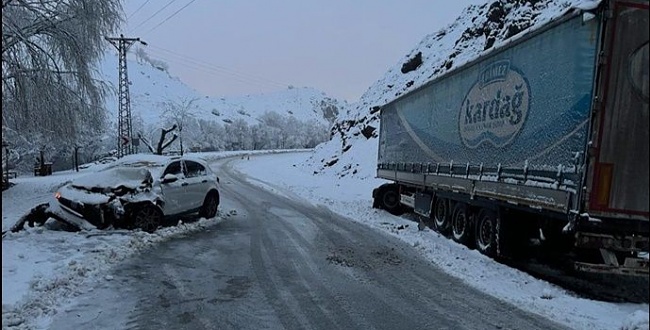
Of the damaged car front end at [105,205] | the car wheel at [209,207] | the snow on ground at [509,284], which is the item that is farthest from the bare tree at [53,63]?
the snow on ground at [509,284]

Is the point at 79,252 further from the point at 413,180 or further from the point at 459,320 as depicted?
the point at 413,180

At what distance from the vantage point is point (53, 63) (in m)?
16.7

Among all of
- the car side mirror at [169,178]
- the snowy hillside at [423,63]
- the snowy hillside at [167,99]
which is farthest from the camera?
the snowy hillside at [167,99]

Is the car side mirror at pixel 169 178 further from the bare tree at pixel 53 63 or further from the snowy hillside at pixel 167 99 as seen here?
the snowy hillside at pixel 167 99

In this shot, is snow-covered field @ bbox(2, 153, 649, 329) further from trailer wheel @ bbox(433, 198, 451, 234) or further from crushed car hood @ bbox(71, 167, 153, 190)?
crushed car hood @ bbox(71, 167, 153, 190)

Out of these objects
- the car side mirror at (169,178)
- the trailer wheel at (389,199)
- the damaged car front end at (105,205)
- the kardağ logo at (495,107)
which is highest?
the kardağ logo at (495,107)

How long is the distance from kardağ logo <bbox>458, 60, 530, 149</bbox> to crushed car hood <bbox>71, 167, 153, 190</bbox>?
7344mm

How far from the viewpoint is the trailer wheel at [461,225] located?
1109 cm

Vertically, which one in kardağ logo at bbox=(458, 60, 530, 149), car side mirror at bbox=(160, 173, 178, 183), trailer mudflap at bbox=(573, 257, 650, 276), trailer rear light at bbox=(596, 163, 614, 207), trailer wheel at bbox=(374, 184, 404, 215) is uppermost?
kardağ logo at bbox=(458, 60, 530, 149)

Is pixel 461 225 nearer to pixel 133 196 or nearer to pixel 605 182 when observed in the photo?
pixel 133 196

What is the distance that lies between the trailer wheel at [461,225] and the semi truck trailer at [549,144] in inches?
0.9

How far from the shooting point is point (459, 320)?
604 centimetres

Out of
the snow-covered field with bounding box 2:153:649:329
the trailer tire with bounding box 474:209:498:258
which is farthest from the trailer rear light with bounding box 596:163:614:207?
the trailer tire with bounding box 474:209:498:258

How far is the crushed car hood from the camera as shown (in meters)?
11.4
